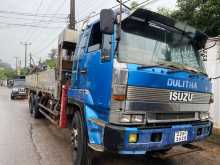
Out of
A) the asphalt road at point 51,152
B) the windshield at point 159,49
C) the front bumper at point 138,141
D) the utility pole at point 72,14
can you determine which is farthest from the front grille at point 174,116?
the utility pole at point 72,14

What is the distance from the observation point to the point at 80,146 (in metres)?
4.81

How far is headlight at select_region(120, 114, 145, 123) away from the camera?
12.7 feet

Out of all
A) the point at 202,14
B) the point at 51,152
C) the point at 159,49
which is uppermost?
the point at 202,14

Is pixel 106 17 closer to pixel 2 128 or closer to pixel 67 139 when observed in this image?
pixel 67 139

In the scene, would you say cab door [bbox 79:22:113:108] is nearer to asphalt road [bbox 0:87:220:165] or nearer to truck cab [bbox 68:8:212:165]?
truck cab [bbox 68:8:212:165]

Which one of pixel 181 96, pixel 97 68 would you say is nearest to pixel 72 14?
pixel 97 68

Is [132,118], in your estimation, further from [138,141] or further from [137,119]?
[138,141]

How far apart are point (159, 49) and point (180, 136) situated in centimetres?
137

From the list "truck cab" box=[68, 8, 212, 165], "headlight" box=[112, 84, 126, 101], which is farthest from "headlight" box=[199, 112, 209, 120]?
"headlight" box=[112, 84, 126, 101]

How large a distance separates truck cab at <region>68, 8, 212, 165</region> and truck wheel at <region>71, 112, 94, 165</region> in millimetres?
16

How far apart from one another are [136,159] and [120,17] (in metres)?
3.00

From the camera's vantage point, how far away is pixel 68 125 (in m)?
6.26

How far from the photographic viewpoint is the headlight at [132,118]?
386 cm

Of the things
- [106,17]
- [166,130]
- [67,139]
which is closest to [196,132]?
[166,130]
